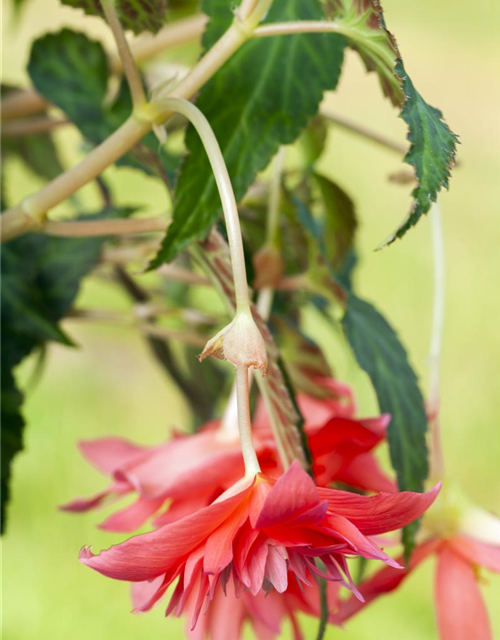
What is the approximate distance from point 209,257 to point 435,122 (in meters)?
0.06

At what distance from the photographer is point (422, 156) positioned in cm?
15

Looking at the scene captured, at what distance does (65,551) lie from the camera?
58 cm

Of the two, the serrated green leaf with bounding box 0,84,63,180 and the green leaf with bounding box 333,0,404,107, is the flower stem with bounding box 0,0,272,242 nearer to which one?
the green leaf with bounding box 333,0,404,107

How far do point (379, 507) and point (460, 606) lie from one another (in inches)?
3.3

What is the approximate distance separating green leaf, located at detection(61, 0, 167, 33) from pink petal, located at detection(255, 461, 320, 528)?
0.12 metres

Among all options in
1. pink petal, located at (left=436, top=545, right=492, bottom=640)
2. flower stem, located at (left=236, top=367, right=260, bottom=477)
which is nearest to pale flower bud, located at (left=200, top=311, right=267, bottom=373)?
flower stem, located at (left=236, top=367, right=260, bottom=477)

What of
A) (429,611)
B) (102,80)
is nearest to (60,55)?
(102,80)

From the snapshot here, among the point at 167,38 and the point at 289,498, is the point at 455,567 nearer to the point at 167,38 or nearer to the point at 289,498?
the point at 289,498

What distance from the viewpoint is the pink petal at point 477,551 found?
7.8 inches

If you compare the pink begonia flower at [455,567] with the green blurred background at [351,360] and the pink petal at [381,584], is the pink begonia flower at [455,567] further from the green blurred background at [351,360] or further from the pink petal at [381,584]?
the green blurred background at [351,360]

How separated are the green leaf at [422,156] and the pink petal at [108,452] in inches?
4.7

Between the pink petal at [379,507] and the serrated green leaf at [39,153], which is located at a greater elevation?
the pink petal at [379,507]

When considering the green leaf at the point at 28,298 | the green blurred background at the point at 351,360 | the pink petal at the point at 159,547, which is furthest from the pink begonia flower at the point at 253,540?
the green blurred background at the point at 351,360

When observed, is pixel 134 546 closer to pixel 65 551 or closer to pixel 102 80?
pixel 102 80
